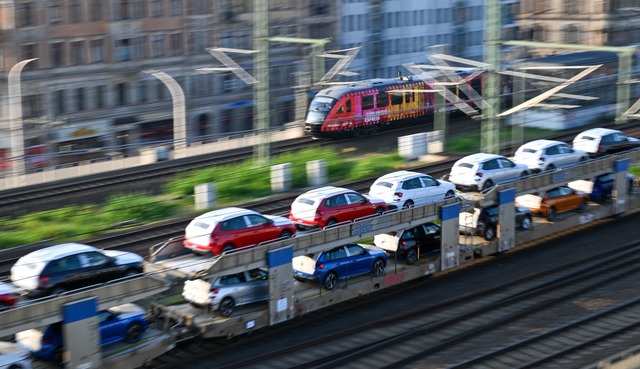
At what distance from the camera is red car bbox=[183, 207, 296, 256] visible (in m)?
21.6

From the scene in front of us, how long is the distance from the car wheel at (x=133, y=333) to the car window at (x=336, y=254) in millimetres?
4797

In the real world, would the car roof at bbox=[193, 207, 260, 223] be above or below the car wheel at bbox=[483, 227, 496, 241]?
above

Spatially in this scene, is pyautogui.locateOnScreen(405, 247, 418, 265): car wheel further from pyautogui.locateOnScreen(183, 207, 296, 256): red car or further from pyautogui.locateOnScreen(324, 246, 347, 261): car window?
pyautogui.locateOnScreen(183, 207, 296, 256): red car

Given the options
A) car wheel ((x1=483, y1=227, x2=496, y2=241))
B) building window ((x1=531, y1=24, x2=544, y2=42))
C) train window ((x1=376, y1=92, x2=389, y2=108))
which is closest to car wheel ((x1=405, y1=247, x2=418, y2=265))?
car wheel ((x1=483, y1=227, x2=496, y2=241))

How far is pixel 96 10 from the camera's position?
4866 centimetres

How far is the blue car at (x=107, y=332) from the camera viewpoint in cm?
1795

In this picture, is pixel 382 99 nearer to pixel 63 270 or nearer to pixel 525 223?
pixel 525 223

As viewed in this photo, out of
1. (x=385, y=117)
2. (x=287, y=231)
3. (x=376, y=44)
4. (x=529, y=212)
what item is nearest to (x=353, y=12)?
(x=376, y=44)

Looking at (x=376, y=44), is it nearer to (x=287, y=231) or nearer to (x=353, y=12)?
(x=353, y=12)

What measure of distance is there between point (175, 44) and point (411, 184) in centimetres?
2918

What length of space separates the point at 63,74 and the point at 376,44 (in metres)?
24.7

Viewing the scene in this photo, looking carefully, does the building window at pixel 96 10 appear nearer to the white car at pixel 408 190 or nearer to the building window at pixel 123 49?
the building window at pixel 123 49

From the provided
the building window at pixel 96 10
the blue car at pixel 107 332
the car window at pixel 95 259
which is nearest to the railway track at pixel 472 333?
the blue car at pixel 107 332

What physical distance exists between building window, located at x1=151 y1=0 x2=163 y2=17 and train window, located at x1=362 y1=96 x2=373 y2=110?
1472 centimetres
